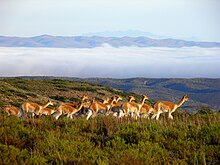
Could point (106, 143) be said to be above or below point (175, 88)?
above

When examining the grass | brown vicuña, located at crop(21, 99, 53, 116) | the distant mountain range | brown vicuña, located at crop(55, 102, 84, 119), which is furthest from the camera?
the distant mountain range

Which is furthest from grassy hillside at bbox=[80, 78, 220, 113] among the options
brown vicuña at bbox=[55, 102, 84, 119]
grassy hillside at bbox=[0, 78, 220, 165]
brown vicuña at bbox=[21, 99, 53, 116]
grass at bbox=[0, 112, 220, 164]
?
grass at bbox=[0, 112, 220, 164]

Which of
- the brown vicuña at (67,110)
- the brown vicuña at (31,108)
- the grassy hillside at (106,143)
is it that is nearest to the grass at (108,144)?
the grassy hillside at (106,143)

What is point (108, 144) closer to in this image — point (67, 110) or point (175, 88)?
point (67, 110)

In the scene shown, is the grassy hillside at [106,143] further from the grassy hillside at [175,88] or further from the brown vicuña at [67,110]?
the grassy hillside at [175,88]

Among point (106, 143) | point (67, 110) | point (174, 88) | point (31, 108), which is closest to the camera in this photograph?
point (106, 143)

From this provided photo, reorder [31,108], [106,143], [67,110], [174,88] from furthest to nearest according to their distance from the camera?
[174,88] < [31,108] < [67,110] < [106,143]

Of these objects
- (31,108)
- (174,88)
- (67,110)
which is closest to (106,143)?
(67,110)

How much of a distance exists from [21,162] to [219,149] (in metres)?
4.30

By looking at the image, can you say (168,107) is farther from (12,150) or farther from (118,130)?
(12,150)

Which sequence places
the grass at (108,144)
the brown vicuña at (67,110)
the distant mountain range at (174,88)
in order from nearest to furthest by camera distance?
the grass at (108,144) < the brown vicuña at (67,110) < the distant mountain range at (174,88)

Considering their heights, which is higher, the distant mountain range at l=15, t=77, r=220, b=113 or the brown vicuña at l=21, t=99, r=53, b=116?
the brown vicuña at l=21, t=99, r=53, b=116

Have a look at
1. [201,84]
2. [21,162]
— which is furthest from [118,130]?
[201,84]

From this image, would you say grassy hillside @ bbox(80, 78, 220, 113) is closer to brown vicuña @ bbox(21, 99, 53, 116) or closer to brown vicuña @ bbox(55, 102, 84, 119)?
brown vicuña @ bbox(21, 99, 53, 116)
